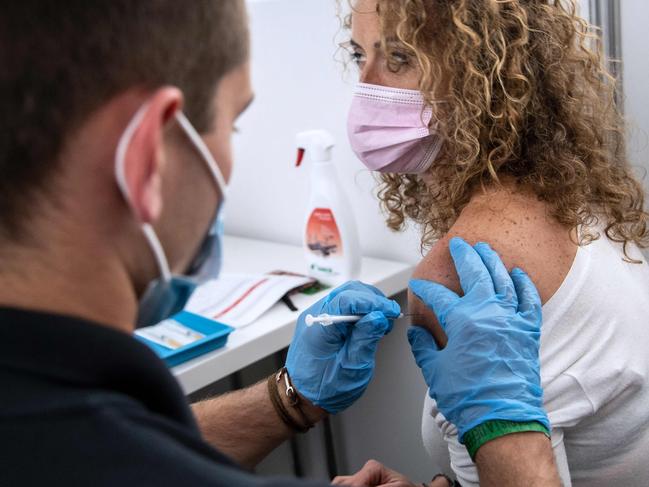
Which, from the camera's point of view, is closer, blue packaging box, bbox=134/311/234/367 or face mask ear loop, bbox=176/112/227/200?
face mask ear loop, bbox=176/112/227/200

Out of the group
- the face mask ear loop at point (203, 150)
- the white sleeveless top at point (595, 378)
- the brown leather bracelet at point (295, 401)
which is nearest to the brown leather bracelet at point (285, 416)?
the brown leather bracelet at point (295, 401)

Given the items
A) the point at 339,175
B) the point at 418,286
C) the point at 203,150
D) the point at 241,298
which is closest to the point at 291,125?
the point at 339,175

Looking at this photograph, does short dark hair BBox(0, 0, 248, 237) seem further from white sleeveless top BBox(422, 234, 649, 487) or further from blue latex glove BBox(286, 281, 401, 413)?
white sleeveless top BBox(422, 234, 649, 487)

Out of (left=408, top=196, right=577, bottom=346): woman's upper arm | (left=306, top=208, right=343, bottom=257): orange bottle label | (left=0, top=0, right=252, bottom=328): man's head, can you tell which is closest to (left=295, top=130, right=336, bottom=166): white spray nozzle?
(left=306, top=208, right=343, bottom=257): orange bottle label

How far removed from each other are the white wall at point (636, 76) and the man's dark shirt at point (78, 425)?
1.25m

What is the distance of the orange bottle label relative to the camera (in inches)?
64.2

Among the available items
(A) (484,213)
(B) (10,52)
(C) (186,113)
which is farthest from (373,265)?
(B) (10,52)

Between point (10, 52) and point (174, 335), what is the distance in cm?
97

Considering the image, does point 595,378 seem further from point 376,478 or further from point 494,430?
point 376,478

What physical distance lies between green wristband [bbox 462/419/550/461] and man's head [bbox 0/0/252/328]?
1.88 ft

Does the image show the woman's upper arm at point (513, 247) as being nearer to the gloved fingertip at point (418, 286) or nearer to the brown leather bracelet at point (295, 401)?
the gloved fingertip at point (418, 286)

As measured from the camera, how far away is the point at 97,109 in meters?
0.51

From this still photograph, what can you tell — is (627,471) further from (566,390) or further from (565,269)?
(565,269)

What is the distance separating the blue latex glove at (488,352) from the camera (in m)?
0.96
